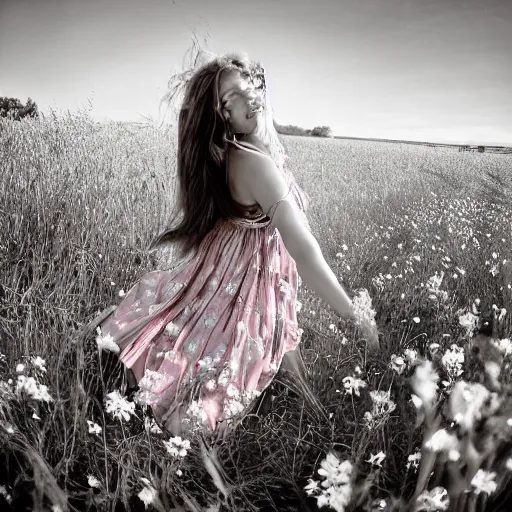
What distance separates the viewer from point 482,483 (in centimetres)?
92

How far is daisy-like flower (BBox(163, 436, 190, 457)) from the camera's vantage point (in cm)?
96

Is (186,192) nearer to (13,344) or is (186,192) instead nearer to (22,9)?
(13,344)

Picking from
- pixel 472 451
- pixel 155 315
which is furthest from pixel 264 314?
pixel 472 451

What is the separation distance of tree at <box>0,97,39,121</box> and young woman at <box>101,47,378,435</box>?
1.78 ft

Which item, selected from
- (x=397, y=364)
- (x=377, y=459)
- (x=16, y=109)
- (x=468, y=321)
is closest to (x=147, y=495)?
(x=377, y=459)

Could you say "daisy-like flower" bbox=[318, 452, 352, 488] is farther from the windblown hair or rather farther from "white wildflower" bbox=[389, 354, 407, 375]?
the windblown hair

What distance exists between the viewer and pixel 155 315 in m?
1.17

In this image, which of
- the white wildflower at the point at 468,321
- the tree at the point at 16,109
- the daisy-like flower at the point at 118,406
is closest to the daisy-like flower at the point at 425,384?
the white wildflower at the point at 468,321

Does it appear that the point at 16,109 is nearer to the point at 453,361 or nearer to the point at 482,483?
the point at 453,361

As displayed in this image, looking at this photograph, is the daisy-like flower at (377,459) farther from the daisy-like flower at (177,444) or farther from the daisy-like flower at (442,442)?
the daisy-like flower at (177,444)

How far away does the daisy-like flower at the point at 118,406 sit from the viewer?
101 centimetres

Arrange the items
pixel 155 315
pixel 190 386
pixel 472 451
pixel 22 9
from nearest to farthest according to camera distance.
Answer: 1. pixel 472 451
2. pixel 190 386
3. pixel 155 315
4. pixel 22 9

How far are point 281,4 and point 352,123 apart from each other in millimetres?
327

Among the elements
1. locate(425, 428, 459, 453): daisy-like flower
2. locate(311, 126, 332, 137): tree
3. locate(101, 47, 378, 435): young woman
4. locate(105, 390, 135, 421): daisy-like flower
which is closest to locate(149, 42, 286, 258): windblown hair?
locate(101, 47, 378, 435): young woman
